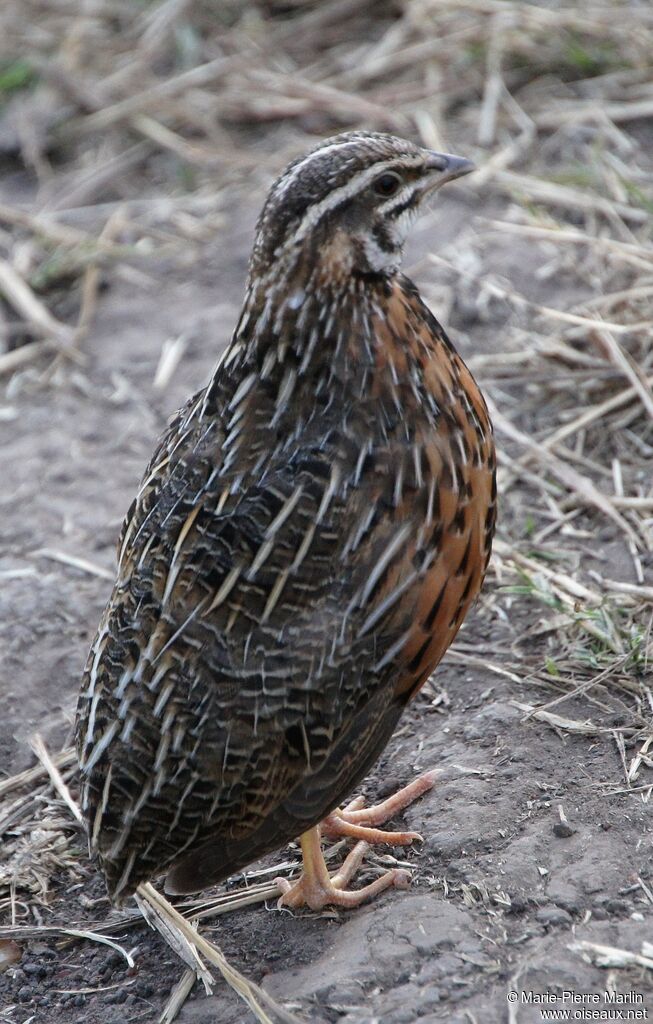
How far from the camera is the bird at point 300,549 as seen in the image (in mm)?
4125

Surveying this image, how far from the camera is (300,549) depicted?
4.12 m

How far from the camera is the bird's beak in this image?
174 inches

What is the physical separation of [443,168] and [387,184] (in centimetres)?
32

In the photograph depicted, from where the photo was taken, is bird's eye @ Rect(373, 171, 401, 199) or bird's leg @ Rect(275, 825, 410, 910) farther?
bird's leg @ Rect(275, 825, 410, 910)

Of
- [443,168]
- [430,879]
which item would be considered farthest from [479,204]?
[430,879]

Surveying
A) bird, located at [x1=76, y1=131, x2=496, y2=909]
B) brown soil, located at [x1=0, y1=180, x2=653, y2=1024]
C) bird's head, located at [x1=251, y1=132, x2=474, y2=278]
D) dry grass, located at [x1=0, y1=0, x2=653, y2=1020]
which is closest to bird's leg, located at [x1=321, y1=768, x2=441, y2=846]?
brown soil, located at [x1=0, y1=180, x2=653, y2=1024]

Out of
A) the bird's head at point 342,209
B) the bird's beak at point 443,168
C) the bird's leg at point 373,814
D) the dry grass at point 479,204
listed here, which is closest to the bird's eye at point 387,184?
the bird's head at point 342,209

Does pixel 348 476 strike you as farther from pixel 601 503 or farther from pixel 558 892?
pixel 601 503

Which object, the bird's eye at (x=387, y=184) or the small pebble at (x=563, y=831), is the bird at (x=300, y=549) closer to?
the bird's eye at (x=387, y=184)

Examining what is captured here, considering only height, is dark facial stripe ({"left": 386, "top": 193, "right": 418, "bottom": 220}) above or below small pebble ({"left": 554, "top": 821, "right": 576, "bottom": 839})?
above

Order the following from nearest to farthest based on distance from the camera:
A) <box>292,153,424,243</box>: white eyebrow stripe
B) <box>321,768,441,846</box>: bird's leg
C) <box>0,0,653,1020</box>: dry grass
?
<box>292,153,424,243</box>: white eyebrow stripe → <box>321,768,441,846</box>: bird's leg → <box>0,0,653,1020</box>: dry grass

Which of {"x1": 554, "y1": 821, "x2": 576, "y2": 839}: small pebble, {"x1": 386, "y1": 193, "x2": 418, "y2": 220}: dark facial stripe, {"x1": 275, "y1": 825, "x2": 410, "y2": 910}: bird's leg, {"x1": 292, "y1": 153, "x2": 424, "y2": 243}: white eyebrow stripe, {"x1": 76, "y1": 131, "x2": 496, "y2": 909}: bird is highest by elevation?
{"x1": 292, "y1": 153, "x2": 424, "y2": 243}: white eyebrow stripe

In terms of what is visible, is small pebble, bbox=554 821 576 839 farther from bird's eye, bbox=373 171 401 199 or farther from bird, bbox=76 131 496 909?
bird's eye, bbox=373 171 401 199

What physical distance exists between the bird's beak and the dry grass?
1856mm
